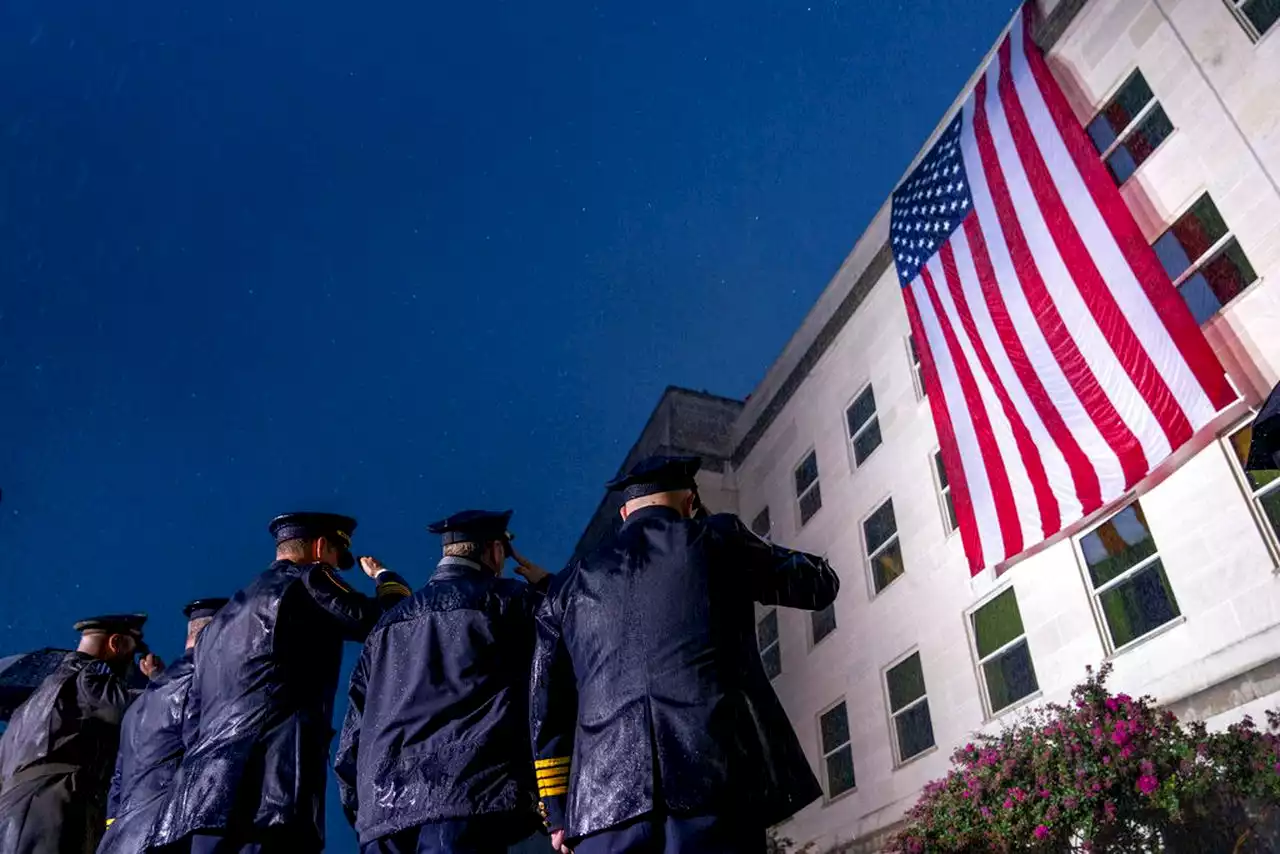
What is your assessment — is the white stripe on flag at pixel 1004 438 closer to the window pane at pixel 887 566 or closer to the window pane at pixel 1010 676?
the window pane at pixel 1010 676

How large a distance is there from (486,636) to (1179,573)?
937cm

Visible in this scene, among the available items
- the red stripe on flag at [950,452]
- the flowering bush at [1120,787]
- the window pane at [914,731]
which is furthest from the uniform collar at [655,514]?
the window pane at [914,731]

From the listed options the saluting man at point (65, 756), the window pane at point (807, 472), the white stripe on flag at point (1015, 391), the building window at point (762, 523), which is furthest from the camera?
the building window at point (762, 523)

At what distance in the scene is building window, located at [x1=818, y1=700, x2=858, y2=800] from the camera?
672 inches

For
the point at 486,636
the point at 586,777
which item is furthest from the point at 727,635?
the point at 486,636

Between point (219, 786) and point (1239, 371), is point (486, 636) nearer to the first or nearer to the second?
point (219, 786)

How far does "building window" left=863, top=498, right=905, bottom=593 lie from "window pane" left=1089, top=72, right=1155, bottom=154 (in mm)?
7022

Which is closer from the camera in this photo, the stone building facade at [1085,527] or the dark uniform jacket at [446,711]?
the dark uniform jacket at [446,711]

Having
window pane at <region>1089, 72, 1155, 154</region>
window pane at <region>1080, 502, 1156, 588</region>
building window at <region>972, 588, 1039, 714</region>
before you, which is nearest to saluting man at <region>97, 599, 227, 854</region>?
window pane at <region>1080, 502, 1156, 588</region>

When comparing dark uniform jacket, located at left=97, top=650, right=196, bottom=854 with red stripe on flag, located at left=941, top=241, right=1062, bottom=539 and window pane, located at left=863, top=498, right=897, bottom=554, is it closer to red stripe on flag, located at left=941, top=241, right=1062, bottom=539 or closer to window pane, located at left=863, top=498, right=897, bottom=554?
red stripe on flag, located at left=941, top=241, right=1062, bottom=539

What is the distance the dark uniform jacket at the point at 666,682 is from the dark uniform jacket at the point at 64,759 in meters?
4.95

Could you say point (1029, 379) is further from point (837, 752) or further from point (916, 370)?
point (837, 752)

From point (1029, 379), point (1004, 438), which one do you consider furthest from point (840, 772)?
Answer: point (1029, 379)

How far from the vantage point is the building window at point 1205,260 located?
1121 cm
